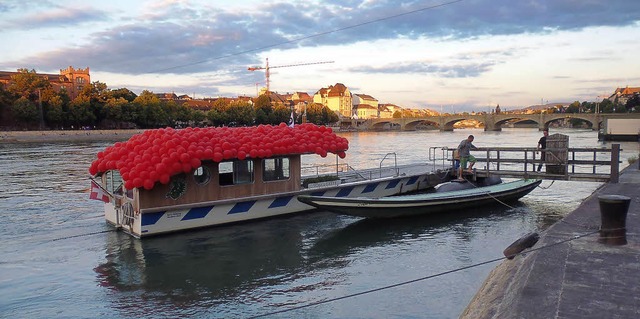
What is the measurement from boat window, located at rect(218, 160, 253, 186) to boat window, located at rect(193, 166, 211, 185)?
0.49 meters

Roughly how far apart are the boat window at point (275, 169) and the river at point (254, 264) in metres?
1.75

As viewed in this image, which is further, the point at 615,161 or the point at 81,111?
the point at 81,111

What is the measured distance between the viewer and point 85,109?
352ft

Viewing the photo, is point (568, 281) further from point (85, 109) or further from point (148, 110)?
point (148, 110)

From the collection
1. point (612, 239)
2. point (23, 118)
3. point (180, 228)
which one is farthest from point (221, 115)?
point (612, 239)

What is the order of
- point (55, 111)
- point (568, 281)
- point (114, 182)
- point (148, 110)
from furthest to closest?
point (148, 110) → point (55, 111) → point (114, 182) → point (568, 281)

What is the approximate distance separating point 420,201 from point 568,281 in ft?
36.3

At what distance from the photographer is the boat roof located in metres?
16.4

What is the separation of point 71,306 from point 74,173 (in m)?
30.4

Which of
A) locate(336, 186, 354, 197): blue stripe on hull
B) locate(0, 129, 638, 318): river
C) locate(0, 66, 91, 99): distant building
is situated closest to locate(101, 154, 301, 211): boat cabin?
locate(0, 129, 638, 318): river

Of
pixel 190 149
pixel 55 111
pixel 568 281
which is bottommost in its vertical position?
pixel 568 281

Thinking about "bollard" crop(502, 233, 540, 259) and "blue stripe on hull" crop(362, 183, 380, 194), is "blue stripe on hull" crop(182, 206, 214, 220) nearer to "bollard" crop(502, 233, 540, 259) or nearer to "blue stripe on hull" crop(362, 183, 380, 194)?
"blue stripe on hull" crop(362, 183, 380, 194)

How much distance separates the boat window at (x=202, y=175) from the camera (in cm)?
1788

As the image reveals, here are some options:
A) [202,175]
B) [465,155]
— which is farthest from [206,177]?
[465,155]
